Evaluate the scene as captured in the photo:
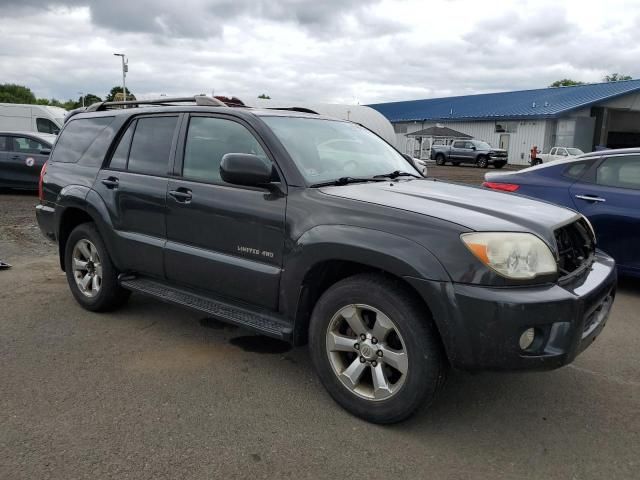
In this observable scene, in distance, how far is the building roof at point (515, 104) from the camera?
39.0m

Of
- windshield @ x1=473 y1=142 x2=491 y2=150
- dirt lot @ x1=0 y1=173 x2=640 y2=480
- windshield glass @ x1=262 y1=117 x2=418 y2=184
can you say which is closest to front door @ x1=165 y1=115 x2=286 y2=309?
windshield glass @ x1=262 y1=117 x2=418 y2=184

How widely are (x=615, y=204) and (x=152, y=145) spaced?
14.5 feet

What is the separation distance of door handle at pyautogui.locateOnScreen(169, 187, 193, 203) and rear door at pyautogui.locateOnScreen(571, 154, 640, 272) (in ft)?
13.4

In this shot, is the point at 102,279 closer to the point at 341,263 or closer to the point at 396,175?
the point at 341,263

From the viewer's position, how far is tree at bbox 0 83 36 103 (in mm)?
Answer: 69725

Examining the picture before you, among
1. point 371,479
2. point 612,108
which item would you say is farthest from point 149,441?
point 612,108

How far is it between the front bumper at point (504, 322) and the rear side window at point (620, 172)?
3.47 m

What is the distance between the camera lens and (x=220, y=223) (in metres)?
3.63

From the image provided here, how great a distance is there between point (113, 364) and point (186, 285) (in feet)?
2.34

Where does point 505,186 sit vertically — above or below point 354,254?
above

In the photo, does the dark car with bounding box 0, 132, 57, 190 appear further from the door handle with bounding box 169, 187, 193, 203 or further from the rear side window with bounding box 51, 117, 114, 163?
the door handle with bounding box 169, 187, 193, 203

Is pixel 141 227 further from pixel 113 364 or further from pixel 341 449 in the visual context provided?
pixel 341 449

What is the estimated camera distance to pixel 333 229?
10.1ft

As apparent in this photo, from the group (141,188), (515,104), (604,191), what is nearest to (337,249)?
(141,188)
